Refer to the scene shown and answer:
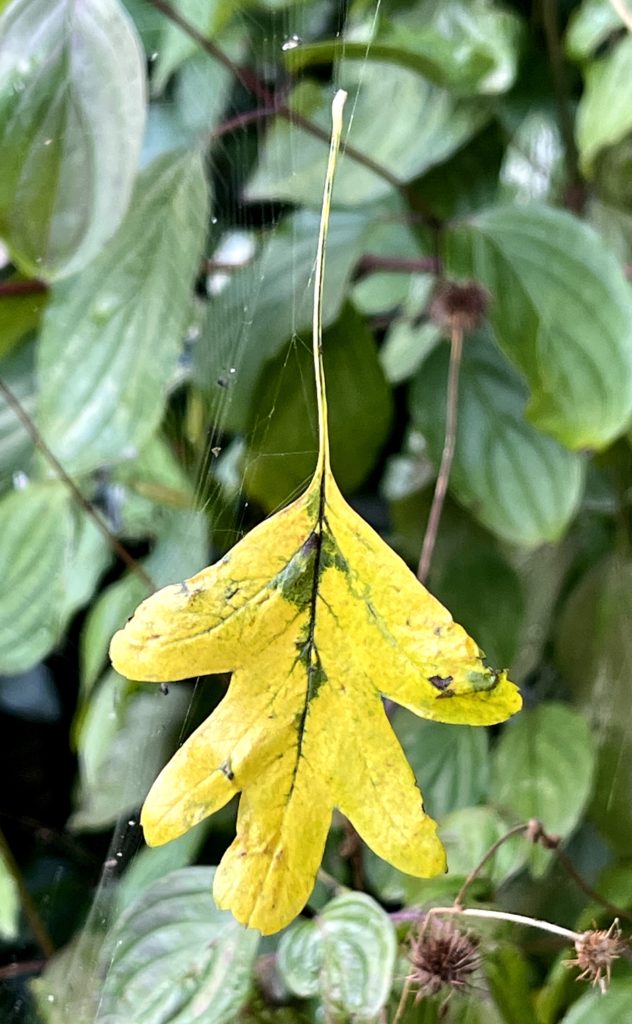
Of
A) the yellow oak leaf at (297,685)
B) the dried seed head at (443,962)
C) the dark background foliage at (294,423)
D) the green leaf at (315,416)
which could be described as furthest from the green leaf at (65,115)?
the dried seed head at (443,962)

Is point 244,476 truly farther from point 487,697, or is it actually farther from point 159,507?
point 159,507

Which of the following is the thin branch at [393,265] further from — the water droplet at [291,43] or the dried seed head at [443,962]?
the dried seed head at [443,962]

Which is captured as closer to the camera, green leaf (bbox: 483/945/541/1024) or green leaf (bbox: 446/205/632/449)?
green leaf (bbox: 483/945/541/1024)

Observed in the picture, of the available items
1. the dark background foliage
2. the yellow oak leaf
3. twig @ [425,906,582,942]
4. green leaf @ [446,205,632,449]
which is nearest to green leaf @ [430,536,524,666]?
the dark background foliage

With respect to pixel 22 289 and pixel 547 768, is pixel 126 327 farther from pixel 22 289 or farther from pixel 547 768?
pixel 547 768

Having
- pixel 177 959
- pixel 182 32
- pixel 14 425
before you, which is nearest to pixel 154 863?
pixel 177 959

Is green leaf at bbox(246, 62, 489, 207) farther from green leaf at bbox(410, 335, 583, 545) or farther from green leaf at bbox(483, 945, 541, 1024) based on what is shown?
green leaf at bbox(483, 945, 541, 1024)

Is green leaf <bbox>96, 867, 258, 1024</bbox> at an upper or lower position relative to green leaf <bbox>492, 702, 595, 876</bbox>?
upper
